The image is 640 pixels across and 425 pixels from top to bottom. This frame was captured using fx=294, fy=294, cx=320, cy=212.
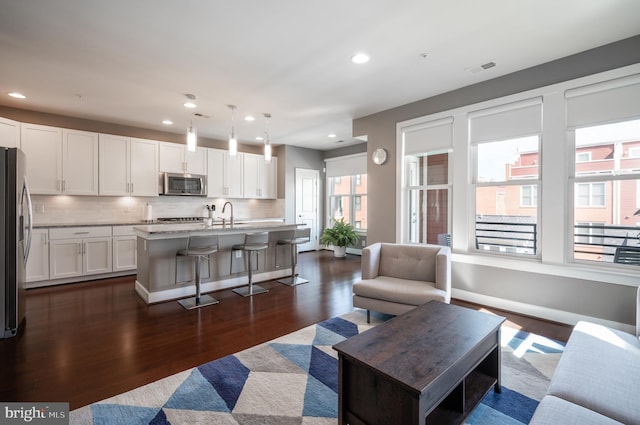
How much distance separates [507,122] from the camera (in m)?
3.61

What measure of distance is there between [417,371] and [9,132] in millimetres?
6107

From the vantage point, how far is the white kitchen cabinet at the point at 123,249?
512 centimetres

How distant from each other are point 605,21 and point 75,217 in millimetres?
7545

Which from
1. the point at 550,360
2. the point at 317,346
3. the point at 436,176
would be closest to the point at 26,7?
the point at 317,346

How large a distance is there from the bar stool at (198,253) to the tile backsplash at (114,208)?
254 centimetres

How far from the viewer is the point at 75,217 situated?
5.25 m

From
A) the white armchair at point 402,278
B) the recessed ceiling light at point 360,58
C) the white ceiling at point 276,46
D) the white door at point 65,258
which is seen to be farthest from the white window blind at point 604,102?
the white door at point 65,258

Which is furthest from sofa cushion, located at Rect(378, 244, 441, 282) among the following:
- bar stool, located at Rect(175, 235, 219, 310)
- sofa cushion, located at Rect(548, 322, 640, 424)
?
bar stool, located at Rect(175, 235, 219, 310)

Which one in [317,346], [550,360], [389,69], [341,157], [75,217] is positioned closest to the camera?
[550,360]

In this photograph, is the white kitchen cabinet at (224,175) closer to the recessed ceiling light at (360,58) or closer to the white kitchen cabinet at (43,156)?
the white kitchen cabinet at (43,156)

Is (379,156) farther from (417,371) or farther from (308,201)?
(417,371)

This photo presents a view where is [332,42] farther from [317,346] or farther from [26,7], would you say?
[317,346]

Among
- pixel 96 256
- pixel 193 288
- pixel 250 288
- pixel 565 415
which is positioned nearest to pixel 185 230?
pixel 193 288

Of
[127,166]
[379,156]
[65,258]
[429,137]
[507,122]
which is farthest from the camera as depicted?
[127,166]
